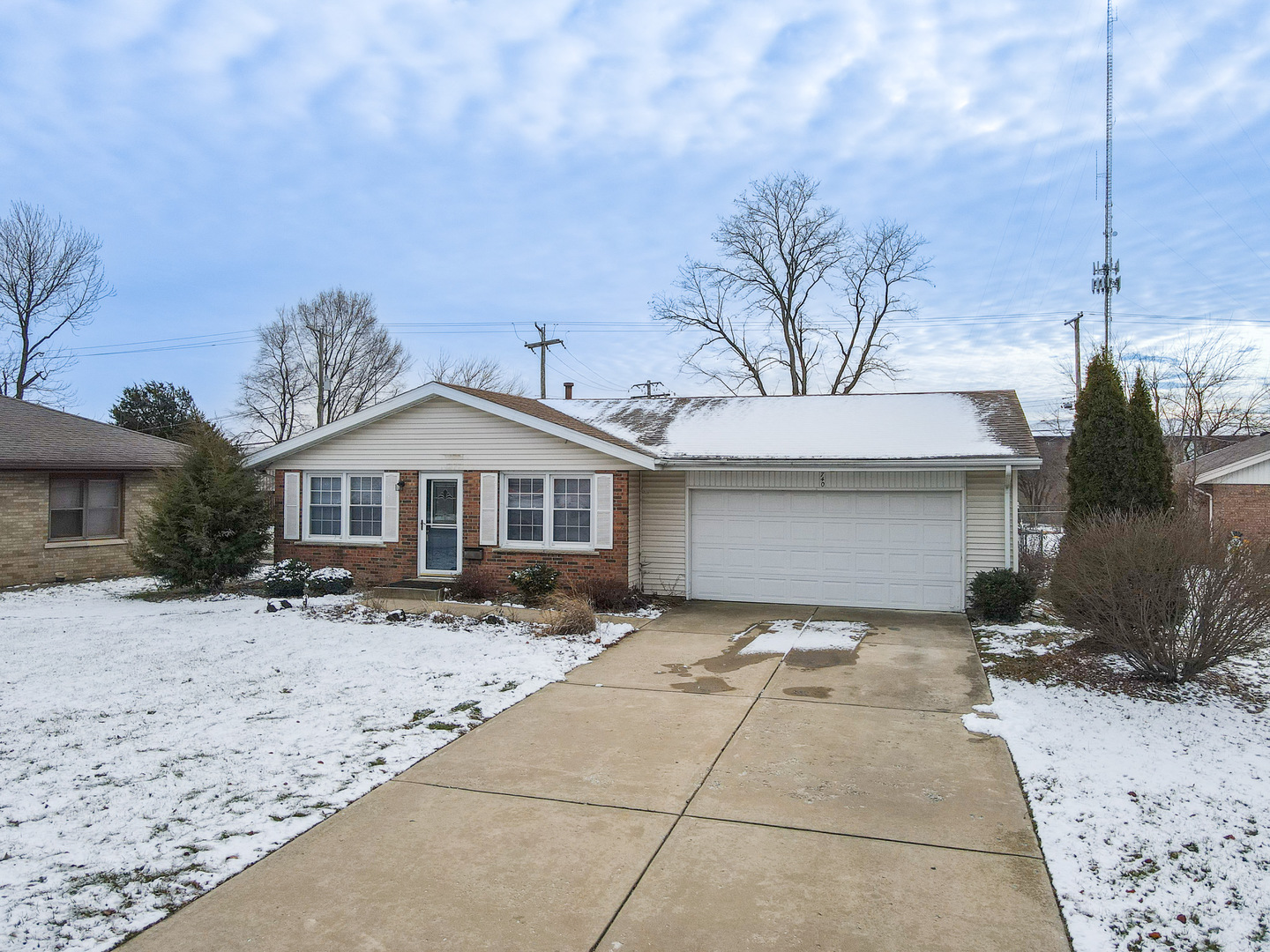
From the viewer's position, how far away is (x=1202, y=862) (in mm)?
4145

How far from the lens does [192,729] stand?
639 centimetres

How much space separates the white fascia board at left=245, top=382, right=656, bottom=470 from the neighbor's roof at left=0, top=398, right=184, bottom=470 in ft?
5.52

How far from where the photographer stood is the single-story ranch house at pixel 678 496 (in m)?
12.3

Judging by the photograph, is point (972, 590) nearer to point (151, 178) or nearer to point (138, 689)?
point (138, 689)

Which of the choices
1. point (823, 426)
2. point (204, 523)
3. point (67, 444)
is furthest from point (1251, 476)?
point (67, 444)

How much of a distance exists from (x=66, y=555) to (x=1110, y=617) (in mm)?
17877

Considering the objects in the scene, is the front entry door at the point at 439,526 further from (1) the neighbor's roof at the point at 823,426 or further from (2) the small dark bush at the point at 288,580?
(1) the neighbor's roof at the point at 823,426

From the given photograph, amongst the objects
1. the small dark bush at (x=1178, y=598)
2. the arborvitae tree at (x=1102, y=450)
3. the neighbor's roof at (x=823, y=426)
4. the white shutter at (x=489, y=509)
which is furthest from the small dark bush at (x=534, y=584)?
the arborvitae tree at (x=1102, y=450)

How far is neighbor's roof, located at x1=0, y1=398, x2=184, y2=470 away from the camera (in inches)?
587

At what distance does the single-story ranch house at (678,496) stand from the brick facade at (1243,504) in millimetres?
14096


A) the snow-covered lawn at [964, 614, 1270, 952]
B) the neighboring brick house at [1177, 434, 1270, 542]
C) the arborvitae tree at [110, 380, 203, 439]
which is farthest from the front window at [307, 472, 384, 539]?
the neighboring brick house at [1177, 434, 1270, 542]

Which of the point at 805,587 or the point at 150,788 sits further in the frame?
the point at 805,587

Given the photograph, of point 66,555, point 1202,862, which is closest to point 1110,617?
point 1202,862

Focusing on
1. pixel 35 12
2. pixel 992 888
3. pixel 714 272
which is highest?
→ pixel 714 272
